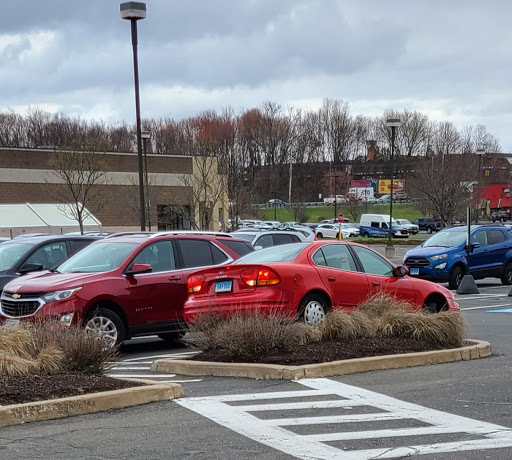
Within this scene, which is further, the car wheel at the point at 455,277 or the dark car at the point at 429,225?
the dark car at the point at 429,225

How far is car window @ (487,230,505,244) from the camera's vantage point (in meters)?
23.6

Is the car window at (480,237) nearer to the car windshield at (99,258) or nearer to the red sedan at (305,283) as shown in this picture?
the red sedan at (305,283)

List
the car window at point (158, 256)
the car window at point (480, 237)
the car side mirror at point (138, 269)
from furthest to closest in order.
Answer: the car window at point (480, 237) → the car window at point (158, 256) → the car side mirror at point (138, 269)

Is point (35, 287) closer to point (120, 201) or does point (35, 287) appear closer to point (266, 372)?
point (266, 372)

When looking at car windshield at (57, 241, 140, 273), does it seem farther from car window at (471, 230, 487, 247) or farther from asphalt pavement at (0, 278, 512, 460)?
car window at (471, 230, 487, 247)

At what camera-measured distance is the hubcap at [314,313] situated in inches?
417

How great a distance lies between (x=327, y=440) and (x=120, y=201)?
49.7m

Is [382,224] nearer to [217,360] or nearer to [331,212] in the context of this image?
[331,212]

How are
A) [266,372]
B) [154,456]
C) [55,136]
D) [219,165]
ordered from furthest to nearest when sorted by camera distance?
1. [55,136]
2. [219,165]
3. [266,372]
4. [154,456]

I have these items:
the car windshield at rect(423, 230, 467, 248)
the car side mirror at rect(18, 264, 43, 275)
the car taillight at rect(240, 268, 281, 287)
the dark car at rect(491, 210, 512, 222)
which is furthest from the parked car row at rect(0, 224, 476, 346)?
the dark car at rect(491, 210, 512, 222)

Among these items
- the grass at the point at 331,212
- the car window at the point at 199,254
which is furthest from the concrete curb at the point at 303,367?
the grass at the point at 331,212

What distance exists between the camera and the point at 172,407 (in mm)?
7156

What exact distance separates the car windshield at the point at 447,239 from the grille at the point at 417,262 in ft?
3.27

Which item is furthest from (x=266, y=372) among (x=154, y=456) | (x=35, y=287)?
(x=35, y=287)
